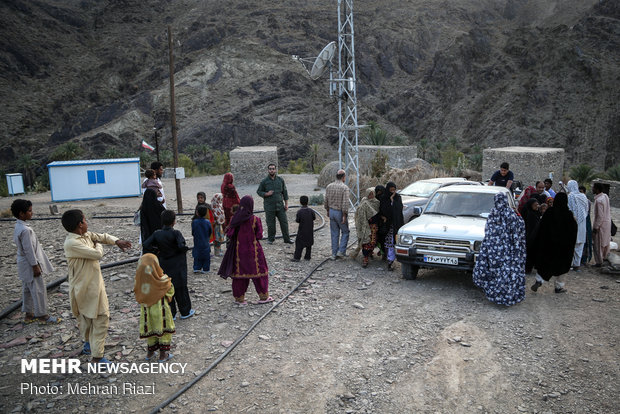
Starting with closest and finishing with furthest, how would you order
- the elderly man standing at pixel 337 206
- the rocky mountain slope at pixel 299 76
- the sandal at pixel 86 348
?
1. the sandal at pixel 86 348
2. the elderly man standing at pixel 337 206
3. the rocky mountain slope at pixel 299 76

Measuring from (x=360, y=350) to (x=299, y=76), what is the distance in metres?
58.2

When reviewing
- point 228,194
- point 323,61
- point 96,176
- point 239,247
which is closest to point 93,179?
point 96,176

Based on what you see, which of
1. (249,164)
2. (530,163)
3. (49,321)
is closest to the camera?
(49,321)

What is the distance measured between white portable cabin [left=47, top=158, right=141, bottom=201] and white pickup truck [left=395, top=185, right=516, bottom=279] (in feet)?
53.9

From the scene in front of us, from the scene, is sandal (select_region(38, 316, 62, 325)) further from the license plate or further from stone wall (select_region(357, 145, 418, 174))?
stone wall (select_region(357, 145, 418, 174))

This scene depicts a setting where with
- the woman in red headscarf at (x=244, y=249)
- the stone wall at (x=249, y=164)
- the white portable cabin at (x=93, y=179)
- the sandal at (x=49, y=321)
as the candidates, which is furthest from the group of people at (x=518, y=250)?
the stone wall at (x=249, y=164)

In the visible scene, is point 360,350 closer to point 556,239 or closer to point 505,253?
point 505,253

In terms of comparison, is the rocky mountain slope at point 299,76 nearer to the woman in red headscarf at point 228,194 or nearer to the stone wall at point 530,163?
the stone wall at point 530,163

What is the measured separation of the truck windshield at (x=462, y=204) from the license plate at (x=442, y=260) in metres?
1.24

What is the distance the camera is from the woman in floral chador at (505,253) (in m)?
6.42

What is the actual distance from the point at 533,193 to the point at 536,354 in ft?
16.1

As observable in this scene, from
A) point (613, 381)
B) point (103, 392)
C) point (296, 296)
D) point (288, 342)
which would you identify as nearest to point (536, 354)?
point (613, 381)

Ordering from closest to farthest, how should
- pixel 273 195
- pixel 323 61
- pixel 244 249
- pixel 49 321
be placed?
1. pixel 49 321
2. pixel 244 249
3. pixel 273 195
4. pixel 323 61

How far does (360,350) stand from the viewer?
5.45m
